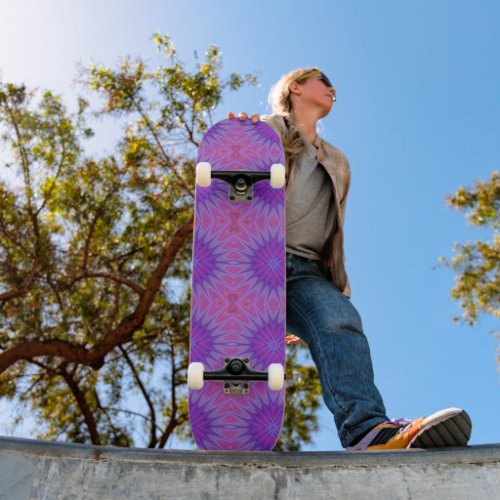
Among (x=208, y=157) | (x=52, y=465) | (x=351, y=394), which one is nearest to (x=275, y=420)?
(x=351, y=394)

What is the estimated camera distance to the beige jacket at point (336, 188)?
289cm

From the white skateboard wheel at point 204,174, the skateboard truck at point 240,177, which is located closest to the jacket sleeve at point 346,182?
the skateboard truck at point 240,177

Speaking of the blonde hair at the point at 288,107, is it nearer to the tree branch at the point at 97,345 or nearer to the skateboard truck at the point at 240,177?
the skateboard truck at the point at 240,177

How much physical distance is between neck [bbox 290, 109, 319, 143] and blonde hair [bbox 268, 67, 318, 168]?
0.16ft

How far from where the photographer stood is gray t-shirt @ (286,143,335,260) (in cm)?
287

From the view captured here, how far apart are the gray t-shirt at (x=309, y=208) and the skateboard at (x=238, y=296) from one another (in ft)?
0.77

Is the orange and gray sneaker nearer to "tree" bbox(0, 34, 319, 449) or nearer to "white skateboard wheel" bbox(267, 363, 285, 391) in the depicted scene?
"white skateboard wheel" bbox(267, 363, 285, 391)

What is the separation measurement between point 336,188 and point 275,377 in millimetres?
1105

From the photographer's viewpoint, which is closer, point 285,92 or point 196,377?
point 196,377

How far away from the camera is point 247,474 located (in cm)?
168

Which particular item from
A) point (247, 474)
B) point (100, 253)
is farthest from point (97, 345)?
point (247, 474)

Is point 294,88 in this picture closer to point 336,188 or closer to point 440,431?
point 336,188

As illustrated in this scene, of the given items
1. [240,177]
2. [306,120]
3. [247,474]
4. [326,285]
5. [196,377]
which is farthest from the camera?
[306,120]

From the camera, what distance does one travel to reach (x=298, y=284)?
2.75m
